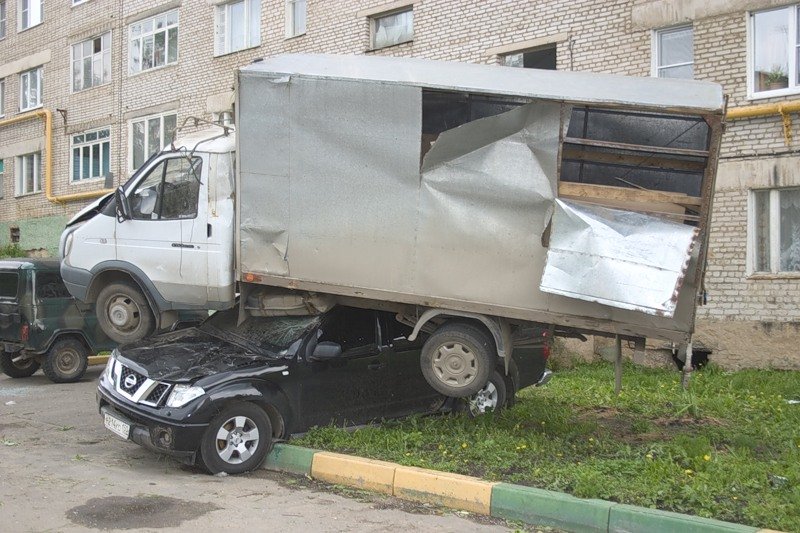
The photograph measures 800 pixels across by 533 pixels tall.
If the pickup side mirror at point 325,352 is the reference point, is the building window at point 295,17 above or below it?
above

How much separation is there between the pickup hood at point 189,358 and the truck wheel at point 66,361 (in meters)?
5.67

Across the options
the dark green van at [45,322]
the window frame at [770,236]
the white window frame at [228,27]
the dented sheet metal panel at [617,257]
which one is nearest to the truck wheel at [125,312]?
the dented sheet metal panel at [617,257]

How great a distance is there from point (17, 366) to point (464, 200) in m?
9.60

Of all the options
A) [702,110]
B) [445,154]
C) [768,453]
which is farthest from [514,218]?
[768,453]

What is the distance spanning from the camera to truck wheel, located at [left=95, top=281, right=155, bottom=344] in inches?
323

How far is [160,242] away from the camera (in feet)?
26.3

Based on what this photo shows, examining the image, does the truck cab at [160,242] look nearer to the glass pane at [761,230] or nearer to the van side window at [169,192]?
the van side window at [169,192]

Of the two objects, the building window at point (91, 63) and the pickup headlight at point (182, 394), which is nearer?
the pickup headlight at point (182, 394)

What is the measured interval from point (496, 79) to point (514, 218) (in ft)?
3.96

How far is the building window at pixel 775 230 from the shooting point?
1173cm

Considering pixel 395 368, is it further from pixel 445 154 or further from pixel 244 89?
pixel 244 89

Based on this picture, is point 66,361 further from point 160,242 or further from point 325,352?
point 325,352

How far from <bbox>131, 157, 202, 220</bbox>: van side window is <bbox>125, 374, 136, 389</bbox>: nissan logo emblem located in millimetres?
1608

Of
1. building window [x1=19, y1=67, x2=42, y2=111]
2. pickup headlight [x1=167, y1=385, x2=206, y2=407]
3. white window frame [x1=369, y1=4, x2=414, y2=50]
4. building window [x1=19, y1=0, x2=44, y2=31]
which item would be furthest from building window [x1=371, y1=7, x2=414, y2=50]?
building window [x1=19, y1=0, x2=44, y2=31]
